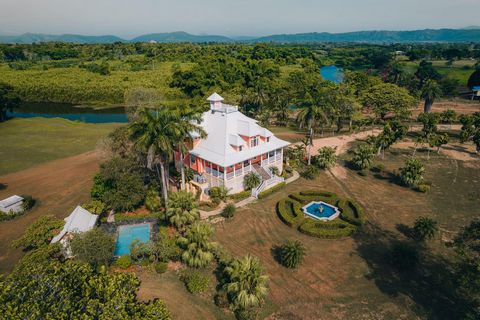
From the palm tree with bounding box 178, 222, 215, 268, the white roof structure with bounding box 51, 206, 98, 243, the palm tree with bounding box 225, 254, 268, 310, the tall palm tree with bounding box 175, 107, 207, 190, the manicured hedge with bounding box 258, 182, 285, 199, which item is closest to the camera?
the palm tree with bounding box 225, 254, 268, 310

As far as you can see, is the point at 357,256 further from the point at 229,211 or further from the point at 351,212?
the point at 229,211

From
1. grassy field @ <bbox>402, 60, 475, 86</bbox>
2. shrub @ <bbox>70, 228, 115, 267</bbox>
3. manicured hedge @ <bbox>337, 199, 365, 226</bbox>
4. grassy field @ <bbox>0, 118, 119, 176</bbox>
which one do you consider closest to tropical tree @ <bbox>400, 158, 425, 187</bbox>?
manicured hedge @ <bbox>337, 199, 365, 226</bbox>

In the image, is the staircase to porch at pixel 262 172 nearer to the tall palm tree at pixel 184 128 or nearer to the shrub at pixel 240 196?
the shrub at pixel 240 196

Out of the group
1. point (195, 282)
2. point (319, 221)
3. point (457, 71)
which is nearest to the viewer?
point (195, 282)

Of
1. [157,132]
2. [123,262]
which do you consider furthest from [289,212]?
[123,262]

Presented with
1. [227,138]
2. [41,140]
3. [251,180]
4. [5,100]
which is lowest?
[41,140]

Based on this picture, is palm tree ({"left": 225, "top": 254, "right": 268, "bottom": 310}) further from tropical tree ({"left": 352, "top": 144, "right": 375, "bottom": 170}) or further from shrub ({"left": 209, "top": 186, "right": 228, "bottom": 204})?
tropical tree ({"left": 352, "top": 144, "right": 375, "bottom": 170})
